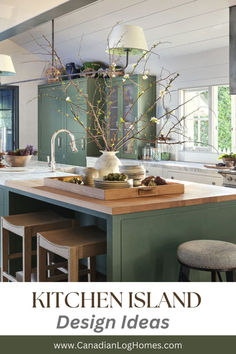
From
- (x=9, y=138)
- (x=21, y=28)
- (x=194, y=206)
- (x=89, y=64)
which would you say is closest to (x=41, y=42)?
(x=89, y=64)

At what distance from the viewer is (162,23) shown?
5.86m

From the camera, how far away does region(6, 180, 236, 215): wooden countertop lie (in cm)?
245

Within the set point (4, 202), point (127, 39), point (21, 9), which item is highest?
point (21, 9)

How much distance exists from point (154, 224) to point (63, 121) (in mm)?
5805

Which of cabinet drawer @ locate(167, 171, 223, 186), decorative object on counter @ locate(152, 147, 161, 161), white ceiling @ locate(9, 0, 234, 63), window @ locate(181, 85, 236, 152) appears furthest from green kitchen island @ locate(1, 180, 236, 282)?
decorative object on counter @ locate(152, 147, 161, 161)

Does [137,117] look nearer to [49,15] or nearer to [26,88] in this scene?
[49,15]

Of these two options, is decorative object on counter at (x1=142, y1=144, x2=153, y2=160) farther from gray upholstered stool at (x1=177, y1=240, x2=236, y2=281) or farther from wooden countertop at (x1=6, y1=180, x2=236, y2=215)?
gray upholstered stool at (x1=177, y1=240, x2=236, y2=281)

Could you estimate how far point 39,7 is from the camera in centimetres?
433

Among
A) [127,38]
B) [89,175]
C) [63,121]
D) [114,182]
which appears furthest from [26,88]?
[114,182]

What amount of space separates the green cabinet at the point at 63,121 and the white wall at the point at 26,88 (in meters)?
0.28

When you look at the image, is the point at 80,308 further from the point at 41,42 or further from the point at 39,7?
the point at 41,42

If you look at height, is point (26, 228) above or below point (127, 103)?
below

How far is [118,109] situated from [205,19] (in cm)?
217

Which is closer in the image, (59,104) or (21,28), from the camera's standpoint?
(21,28)
